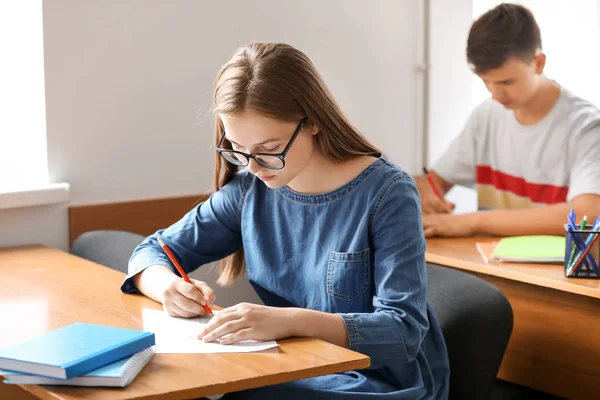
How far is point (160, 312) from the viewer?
1698mm

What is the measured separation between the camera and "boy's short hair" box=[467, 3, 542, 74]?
2.67m

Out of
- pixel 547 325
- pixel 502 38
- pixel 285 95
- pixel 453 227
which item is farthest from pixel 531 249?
pixel 285 95

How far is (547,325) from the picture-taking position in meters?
2.29

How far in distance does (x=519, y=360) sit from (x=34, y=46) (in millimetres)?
1604

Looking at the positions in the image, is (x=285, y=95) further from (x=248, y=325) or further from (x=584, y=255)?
Result: (x=584, y=255)

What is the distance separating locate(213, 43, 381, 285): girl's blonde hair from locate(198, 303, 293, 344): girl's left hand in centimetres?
40

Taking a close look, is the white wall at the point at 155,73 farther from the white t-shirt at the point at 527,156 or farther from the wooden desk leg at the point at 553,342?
the wooden desk leg at the point at 553,342

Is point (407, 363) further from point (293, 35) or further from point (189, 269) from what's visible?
point (293, 35)

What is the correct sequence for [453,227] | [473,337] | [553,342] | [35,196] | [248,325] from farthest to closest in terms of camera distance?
[453,227]
[35,196]
[553,342]
[473,337]
[248,325]

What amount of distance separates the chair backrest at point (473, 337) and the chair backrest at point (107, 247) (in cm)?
83

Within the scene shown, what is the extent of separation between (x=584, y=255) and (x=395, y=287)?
691 millimetres

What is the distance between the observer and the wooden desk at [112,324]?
1.25 metres

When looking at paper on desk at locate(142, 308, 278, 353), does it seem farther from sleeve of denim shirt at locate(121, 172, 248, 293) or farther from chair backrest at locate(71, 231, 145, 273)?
chair backrest at locate(71, 231, 145, 273)

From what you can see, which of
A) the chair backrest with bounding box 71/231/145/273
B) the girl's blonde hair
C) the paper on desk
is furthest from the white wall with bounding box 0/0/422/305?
the paper on desk
